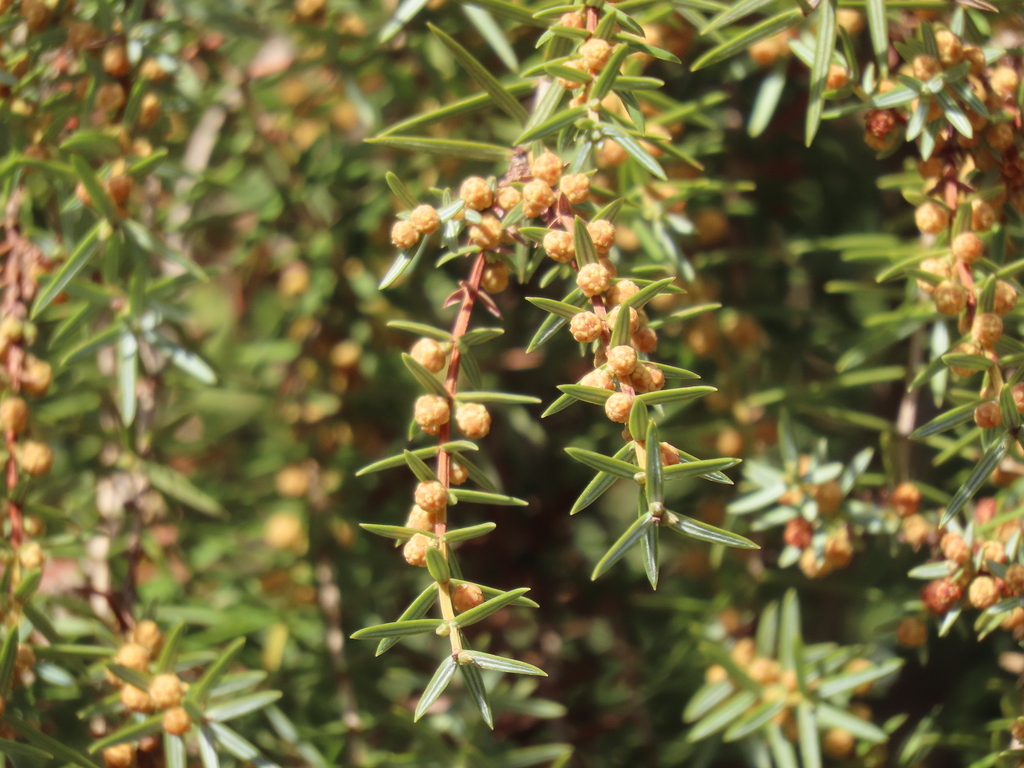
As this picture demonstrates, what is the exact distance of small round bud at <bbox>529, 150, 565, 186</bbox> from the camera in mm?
647

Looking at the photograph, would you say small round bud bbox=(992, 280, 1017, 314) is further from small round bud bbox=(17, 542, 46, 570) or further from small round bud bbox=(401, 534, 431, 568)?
small round bud bbox=(17, 542, 46, 570)

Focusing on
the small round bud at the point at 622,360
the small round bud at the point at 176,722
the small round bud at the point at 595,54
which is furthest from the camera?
the small round bud at the point at 176,722

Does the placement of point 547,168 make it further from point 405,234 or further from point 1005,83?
point 1005,83

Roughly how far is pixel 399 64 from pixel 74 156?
538 millimetres

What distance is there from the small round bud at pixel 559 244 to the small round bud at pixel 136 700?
56 centimetres

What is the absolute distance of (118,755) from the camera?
31.2 inches

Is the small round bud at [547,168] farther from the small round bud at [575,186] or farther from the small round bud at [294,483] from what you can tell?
the small round bud at [294,483]

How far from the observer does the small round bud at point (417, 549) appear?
616mm

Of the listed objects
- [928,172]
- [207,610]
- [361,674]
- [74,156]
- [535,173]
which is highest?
[74,156]

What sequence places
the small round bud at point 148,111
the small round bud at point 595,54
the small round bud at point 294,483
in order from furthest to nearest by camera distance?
the small round bud at point 294,483, the small round bud at point 148,111, the small round bud at point 595,54

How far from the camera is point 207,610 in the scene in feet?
3.49

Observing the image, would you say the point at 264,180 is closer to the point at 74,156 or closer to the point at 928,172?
the point at 74,156

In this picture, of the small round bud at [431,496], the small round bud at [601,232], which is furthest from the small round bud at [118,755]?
the small round bud at [601,232]

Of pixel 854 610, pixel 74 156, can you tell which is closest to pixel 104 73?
pixel 74 156
